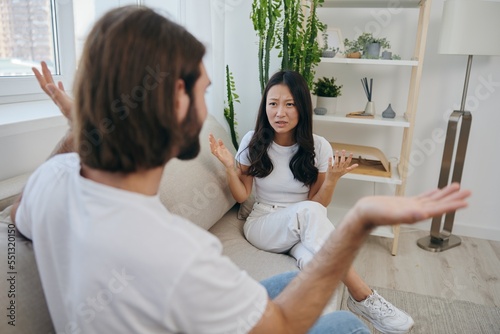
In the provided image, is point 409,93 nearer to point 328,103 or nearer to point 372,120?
point 372,120

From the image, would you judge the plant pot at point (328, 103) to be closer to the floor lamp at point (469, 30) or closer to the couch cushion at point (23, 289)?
the floor lamp at point (469, 30)

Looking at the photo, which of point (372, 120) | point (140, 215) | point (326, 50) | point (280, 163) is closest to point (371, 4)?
point (326, 50)

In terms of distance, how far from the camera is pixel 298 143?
5.98 ft

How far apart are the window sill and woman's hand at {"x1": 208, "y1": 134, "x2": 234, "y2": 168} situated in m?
0.57

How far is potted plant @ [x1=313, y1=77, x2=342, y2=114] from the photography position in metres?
2.46

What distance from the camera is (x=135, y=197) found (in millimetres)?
632

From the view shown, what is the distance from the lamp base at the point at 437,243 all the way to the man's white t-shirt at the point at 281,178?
118cm

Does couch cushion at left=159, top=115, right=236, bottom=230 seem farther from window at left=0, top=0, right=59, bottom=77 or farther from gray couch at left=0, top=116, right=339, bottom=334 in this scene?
window at left=0, top=0, right=59, bottom=77

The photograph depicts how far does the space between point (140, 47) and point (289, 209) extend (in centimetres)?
115

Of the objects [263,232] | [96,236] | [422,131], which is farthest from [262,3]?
[96,236]

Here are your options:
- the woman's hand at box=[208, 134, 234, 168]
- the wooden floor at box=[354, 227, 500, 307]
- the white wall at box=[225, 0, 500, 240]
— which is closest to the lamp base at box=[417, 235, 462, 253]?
the wooden floor at box=[354, 227, 500, 307]

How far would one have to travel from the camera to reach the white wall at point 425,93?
254 centimetres

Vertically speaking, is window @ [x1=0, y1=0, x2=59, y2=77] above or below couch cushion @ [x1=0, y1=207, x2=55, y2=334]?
above

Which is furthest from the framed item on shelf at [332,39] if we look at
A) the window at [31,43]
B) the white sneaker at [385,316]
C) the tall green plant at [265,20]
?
the white sneaker at [385,316]
